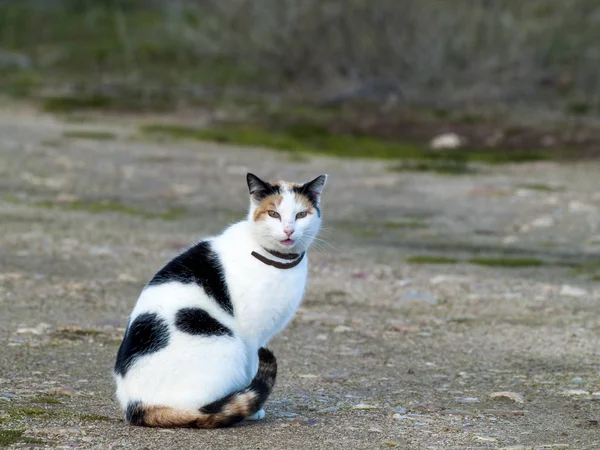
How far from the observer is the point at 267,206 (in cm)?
530

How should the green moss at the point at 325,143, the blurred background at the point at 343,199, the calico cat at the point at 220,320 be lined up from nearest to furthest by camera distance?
the calico cat at the point at 220,320 < the blurred background at the point at 343,199 < the green moss at the point at 325,143

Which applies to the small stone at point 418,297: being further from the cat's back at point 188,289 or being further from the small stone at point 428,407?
the cat's back at point 188,289

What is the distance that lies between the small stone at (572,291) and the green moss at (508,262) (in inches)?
40.9

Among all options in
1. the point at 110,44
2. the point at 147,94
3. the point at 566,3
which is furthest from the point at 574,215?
the point at 110,44

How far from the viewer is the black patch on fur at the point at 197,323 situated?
16.1ft

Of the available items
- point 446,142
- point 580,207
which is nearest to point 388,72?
point 446,142

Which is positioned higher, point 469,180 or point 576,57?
point 576,57

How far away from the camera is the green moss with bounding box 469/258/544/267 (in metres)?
10.1

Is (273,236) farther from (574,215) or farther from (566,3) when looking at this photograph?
(566,3)

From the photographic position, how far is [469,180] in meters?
14.8

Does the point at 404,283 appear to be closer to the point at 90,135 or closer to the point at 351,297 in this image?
the point at 351,297

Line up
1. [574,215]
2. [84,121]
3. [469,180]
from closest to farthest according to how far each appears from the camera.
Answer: [574,215]
[469,180]
[84,121]

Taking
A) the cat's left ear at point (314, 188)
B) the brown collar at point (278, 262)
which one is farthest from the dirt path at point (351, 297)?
the cat's left ear at point (314, 188)

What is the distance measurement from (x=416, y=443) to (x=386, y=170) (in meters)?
10.8
